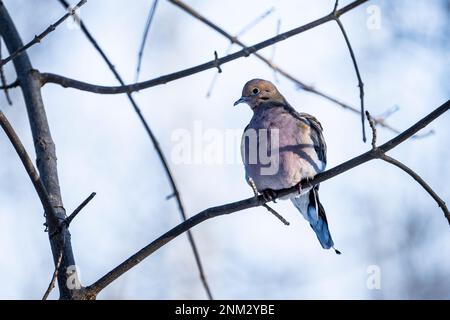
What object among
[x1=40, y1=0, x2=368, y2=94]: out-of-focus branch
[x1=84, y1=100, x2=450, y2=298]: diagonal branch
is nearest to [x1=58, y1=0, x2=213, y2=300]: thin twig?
[x1=40, y1=0, x2=368, y2=94]: out-of-focus branch

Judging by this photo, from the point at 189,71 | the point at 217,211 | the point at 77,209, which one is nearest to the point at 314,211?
the point at 189,71

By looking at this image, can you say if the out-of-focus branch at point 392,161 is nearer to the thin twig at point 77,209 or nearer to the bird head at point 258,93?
the thin twig at point 77,209

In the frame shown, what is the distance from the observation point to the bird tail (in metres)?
5.05

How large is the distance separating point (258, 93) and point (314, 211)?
3.50 ft

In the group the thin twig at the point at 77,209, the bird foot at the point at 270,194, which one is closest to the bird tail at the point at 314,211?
the bird foot at the point at 270,194

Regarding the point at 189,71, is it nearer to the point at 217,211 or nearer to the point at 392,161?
the point at 217,211

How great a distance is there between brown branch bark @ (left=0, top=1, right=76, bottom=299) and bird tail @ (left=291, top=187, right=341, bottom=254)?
172 cm

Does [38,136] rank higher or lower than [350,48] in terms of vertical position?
lower

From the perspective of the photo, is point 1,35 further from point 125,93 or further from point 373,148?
point 373,148

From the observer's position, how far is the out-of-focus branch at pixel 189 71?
3.91m

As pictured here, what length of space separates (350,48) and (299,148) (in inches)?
38.9

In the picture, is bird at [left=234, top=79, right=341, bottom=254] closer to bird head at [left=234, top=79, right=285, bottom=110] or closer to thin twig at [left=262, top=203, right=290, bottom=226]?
bird head at [left=234, top=79, right=285, bottom=110]
